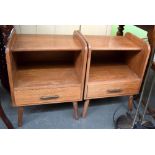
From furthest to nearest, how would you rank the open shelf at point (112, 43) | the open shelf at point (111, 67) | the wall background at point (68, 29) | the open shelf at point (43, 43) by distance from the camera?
the wall background at point (68, 29)
the open shelf at point (111, 67)
the open shelf at point (112, 43)
the open shelf at point (43, 43)

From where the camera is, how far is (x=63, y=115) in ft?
4.80

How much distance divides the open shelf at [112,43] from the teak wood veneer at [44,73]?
11 cm

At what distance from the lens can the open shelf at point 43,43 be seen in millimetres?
1099

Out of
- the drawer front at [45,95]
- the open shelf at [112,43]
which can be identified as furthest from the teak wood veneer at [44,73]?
the open shelf at [112,43]

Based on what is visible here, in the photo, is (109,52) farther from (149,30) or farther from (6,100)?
(6,100)

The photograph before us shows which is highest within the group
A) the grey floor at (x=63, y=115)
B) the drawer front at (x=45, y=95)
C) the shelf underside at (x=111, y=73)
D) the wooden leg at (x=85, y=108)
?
the shelf underside at (x=111, y=73)

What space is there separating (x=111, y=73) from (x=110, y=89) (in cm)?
14

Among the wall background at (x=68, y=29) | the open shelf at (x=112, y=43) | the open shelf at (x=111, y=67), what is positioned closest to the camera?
the open shelf at (x=112, y=43)

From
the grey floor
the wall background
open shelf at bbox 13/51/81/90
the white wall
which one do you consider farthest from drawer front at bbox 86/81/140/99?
the white wall

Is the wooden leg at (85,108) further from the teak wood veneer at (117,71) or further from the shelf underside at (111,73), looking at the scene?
the shelf underside at (111,73)

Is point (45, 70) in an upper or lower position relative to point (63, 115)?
upper

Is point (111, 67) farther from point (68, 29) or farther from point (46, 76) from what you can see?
point (68, 29)

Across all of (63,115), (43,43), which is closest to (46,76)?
(43,43)
